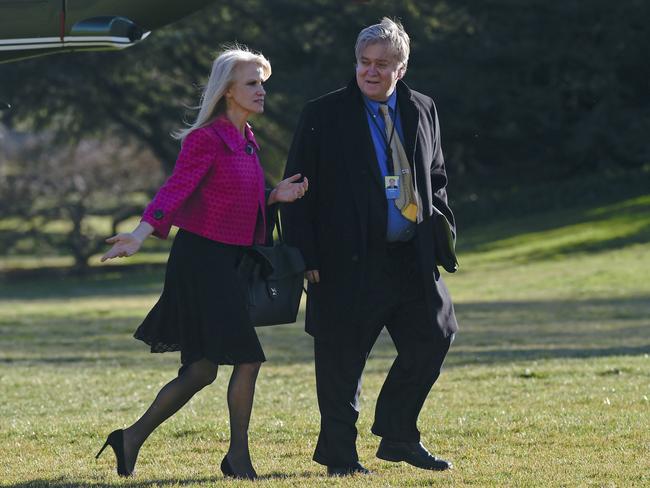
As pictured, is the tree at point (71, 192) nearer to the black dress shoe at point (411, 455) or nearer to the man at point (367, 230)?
the black dress shoe at point (411, 455)

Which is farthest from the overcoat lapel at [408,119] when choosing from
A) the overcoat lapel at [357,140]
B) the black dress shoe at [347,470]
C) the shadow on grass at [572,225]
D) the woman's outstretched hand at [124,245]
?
the shadow on grass at [572,225]

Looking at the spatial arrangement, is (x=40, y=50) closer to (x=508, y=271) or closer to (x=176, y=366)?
(x=176, y=366)

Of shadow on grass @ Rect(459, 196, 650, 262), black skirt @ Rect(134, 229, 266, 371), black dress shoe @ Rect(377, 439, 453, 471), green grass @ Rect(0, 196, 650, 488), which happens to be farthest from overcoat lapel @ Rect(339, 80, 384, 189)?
shadow on grass @ Rect(459, 196, 650, 262)

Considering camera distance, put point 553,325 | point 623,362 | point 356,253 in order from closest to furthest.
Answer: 1. point 356,253
2. point 623,362
3. point 553,325

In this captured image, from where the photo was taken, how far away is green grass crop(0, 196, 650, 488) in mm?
6309

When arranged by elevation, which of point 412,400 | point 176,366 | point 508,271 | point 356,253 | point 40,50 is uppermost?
point 40,50

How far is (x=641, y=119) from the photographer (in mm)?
34625

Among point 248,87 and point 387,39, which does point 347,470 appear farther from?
point 387,39

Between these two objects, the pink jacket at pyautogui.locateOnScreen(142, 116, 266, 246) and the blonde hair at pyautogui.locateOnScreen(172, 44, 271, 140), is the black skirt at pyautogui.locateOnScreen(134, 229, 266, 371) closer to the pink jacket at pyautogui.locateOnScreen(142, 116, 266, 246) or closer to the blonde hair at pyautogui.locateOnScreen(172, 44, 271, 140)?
the pink jacket at pyautogui.locateOnScreen(142, 116, 266, 246)

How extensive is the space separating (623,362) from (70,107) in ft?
91.4

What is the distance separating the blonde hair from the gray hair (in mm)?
439

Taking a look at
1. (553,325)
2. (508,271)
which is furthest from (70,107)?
(553,325)

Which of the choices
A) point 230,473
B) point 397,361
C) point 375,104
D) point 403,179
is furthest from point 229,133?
point 230,473

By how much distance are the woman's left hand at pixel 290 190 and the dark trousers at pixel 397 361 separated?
450 millimetres
